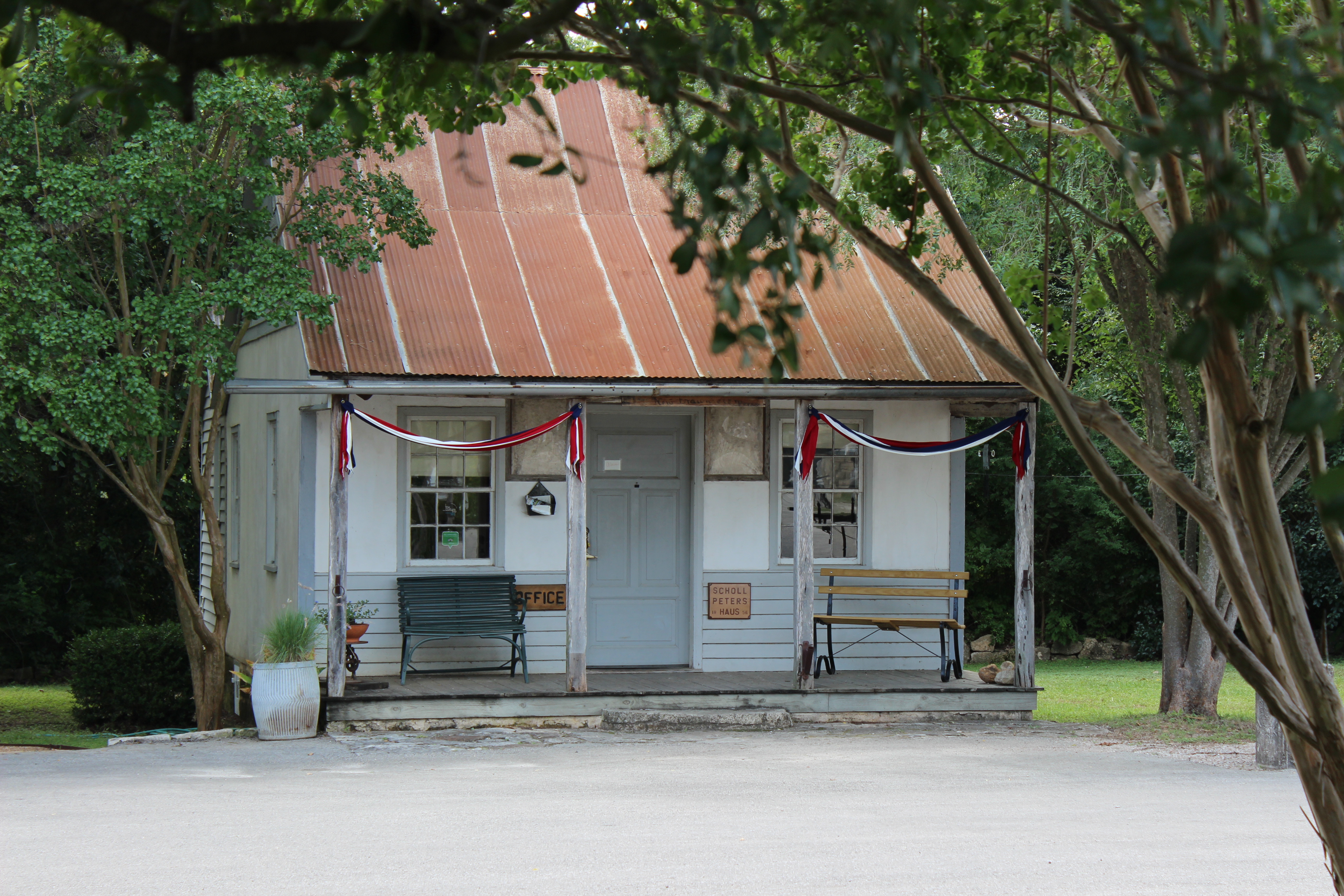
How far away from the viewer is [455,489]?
42.1 feet

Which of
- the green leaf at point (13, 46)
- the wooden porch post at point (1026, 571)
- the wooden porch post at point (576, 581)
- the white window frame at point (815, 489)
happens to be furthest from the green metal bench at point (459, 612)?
the green leaf at point (13, 46)

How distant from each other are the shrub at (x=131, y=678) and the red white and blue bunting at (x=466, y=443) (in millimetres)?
5885

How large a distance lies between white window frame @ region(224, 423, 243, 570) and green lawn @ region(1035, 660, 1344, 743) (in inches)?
373

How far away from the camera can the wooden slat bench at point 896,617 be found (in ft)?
42.1

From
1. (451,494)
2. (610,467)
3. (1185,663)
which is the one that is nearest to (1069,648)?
(1185,663)

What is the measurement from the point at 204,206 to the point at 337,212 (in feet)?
3.57

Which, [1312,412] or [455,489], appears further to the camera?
[455,489]

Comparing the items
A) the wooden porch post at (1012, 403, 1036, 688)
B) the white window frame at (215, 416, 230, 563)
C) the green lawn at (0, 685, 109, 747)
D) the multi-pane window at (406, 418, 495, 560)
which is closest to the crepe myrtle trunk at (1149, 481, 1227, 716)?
the wooden porch post at (1012, 403, 1036, 688)

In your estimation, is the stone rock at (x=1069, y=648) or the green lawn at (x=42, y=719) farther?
the stone rock at (x=1069, y=648)

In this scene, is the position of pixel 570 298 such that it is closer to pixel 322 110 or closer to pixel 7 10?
pixel 322 110

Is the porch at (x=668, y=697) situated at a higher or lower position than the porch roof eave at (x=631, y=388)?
lower

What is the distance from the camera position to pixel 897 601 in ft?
44.6

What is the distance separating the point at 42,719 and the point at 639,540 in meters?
8.84

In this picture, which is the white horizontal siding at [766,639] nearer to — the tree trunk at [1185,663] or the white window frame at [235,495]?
the tree trunk at [1185,663]
